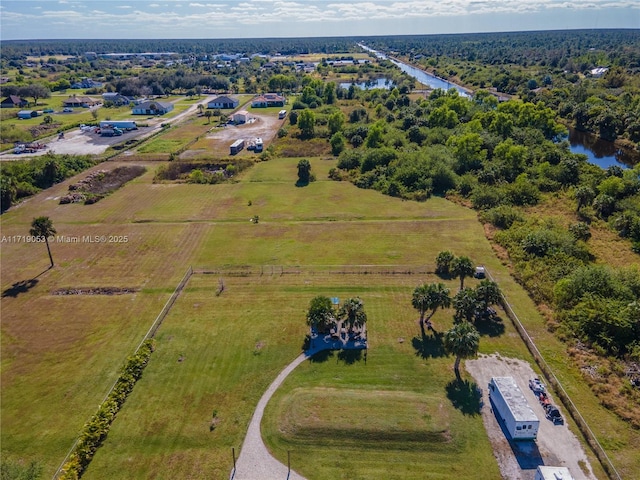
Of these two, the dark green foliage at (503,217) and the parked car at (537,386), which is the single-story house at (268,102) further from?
the parked car at (537,386)

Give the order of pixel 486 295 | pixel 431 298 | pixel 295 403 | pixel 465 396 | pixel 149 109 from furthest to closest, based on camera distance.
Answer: pixel 149 109 < pixel 486 295 < pixel 431 298 < pixel 465 396 < pixel 295 403

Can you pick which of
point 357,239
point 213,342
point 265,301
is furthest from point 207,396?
point 357,239

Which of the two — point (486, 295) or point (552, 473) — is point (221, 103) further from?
point (552, 473)

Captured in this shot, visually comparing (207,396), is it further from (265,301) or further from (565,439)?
(565,439)

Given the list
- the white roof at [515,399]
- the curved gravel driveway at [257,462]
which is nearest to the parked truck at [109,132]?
the curved gravel driveway at [257,462]

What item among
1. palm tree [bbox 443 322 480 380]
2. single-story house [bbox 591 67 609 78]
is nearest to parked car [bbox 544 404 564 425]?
palm tree [bbox 443 322 480 380]

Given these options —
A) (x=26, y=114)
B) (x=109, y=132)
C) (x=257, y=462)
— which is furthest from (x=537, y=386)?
(x=26, y=114)
